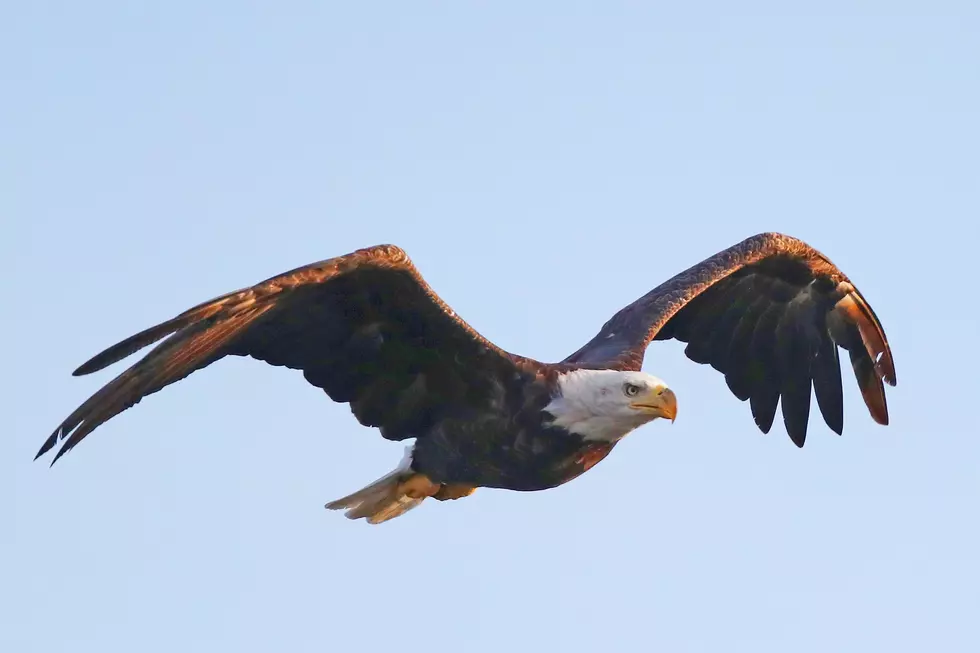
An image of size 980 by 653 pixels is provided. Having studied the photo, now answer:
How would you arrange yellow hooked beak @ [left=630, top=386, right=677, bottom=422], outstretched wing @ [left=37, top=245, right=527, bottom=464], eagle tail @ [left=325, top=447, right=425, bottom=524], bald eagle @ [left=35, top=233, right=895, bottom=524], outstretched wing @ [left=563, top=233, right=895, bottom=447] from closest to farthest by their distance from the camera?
outstretched wing @ [left=37, top=245, right=527, bottom=464]
bald eagle @ [left=35, top=233, right=895, bottom=524]
yellow hooked beak @ [left=630, top=386, right=677, bottom=422]
eagle tail @ [left=325, top=447, right=425, bottom=524]
outstretched wing @ [left=563, top=233, right=895, bottom=447]

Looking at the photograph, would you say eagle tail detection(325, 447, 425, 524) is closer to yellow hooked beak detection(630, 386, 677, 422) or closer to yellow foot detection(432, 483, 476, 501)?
yellow foot detection(432, 483, 476, 501)

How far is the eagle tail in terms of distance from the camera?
40.2 ft

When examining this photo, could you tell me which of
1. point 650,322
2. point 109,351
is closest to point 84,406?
point 109,351

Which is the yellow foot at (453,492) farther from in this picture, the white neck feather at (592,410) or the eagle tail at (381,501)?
the white neck feather at (592,410)

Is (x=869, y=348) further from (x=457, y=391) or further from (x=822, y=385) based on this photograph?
(x=457, y=391)

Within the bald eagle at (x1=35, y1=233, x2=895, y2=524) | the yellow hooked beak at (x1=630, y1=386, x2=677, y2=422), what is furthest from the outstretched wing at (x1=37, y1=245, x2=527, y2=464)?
the yellow hooked beak at (x1=630, y1=386, x2=677, y2=422)

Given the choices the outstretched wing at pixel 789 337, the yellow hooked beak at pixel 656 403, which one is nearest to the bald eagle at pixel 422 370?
the yellow hooked beak at pixel 656 403

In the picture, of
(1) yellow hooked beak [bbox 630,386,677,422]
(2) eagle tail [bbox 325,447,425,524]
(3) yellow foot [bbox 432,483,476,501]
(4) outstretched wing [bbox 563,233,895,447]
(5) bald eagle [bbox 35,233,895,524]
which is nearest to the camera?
(5) bald eagle [bbox 35,233,895,524]

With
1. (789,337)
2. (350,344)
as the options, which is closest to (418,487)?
(350,344)

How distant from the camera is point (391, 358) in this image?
1148 centimetres

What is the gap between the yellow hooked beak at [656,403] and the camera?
36.1 ft

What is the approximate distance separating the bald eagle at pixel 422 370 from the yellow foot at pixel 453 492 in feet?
0.04

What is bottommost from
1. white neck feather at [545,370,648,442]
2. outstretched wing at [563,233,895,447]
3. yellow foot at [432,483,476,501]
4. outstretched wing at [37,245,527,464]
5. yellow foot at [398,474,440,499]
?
yellow foot at [432,483,476,501]

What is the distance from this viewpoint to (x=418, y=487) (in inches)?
480
